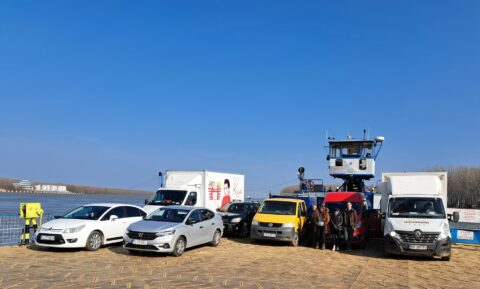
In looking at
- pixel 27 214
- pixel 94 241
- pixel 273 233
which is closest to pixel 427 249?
pixel 273 233

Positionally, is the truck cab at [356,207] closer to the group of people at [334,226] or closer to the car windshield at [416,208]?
the group of people at [334,226]

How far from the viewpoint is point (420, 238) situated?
40.0ft

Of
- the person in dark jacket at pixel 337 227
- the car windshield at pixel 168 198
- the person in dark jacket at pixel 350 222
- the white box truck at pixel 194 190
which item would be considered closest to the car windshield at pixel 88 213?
the white box truck at pixel 194 190

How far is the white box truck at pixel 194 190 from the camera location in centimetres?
1758

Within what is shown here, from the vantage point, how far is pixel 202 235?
1339cm

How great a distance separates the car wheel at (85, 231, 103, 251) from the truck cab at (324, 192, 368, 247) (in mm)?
8373

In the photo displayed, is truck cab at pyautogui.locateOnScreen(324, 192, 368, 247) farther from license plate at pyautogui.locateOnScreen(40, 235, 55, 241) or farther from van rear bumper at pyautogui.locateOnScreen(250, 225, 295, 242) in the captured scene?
license plate at pyautogui.locateOnScreen(40, 235, 55, 241)

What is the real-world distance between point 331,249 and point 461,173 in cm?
7291

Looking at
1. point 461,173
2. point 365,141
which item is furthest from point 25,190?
point 365,141

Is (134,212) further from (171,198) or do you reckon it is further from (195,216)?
(171,198)

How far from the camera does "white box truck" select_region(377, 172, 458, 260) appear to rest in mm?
12109

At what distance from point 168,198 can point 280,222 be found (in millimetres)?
5240

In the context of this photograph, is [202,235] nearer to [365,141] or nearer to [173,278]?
[173,278]

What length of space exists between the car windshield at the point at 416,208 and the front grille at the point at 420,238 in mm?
800
